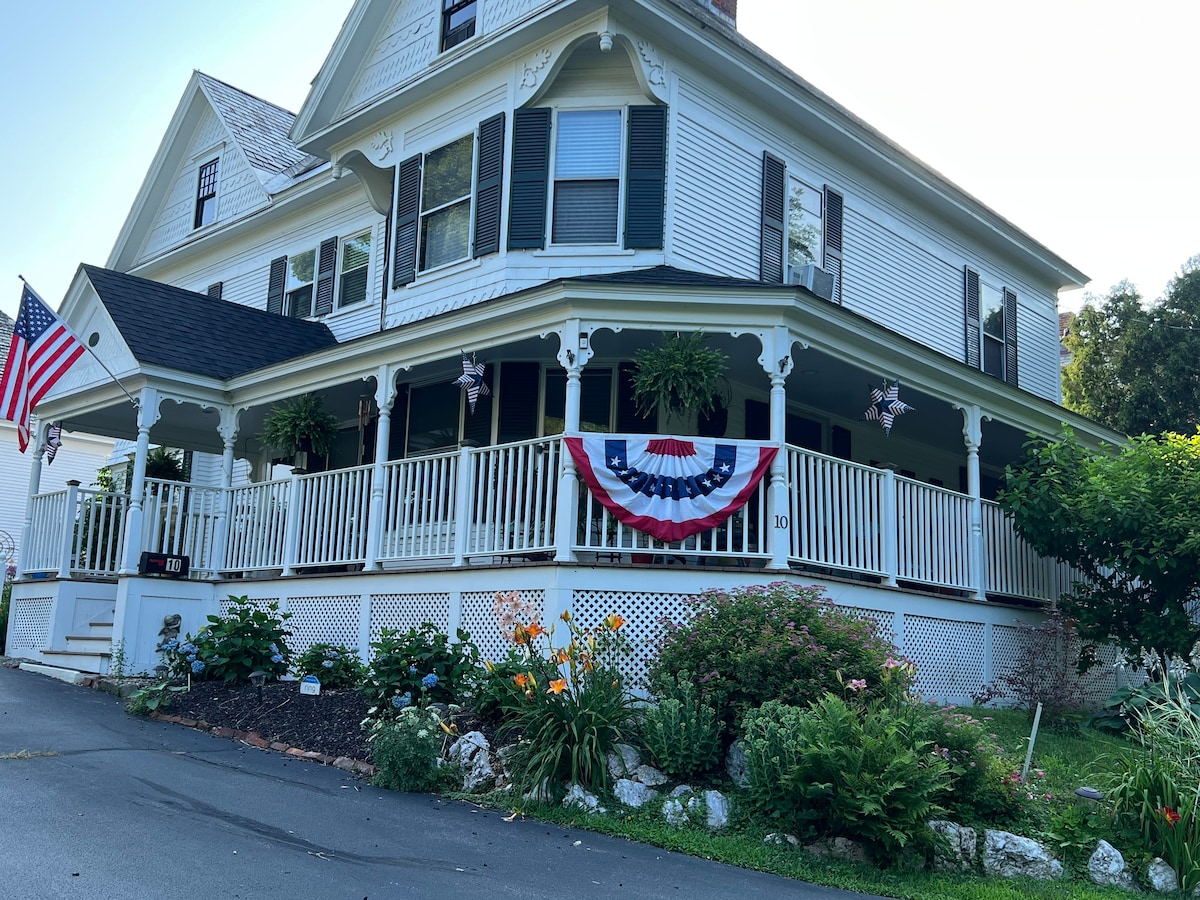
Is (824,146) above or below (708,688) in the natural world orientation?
above

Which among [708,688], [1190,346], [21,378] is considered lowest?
[708,688]

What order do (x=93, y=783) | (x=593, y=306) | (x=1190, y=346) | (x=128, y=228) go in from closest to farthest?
(x=93, y=783) → (x=593, y=306) → (x=128, y=228) → (x=1190, y=346)

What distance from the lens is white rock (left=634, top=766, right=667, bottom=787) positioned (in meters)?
8.35

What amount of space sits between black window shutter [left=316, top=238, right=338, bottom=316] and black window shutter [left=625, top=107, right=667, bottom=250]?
637 cm

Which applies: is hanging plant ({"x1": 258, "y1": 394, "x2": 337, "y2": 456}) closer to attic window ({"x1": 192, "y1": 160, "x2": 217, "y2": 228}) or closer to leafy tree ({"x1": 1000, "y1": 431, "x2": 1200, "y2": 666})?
attic window ({"x1": 192, "y1": 160, "x2": 217, "y2": 228})

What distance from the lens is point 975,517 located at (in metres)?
13.4

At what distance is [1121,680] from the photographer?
15.5m

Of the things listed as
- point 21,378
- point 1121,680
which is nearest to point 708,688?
point 1121,680

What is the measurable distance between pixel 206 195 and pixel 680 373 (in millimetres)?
13703

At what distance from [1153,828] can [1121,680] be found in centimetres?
869

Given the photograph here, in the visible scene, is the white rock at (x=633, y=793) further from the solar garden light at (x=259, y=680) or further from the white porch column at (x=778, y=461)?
the solar garden light at (x=259, y=680)

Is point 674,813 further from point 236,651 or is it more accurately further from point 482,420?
point 482,420

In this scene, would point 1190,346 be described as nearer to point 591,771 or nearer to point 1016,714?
point 1016,714

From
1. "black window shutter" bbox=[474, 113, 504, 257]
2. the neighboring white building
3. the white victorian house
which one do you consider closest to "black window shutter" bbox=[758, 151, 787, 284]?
the white victorian house
